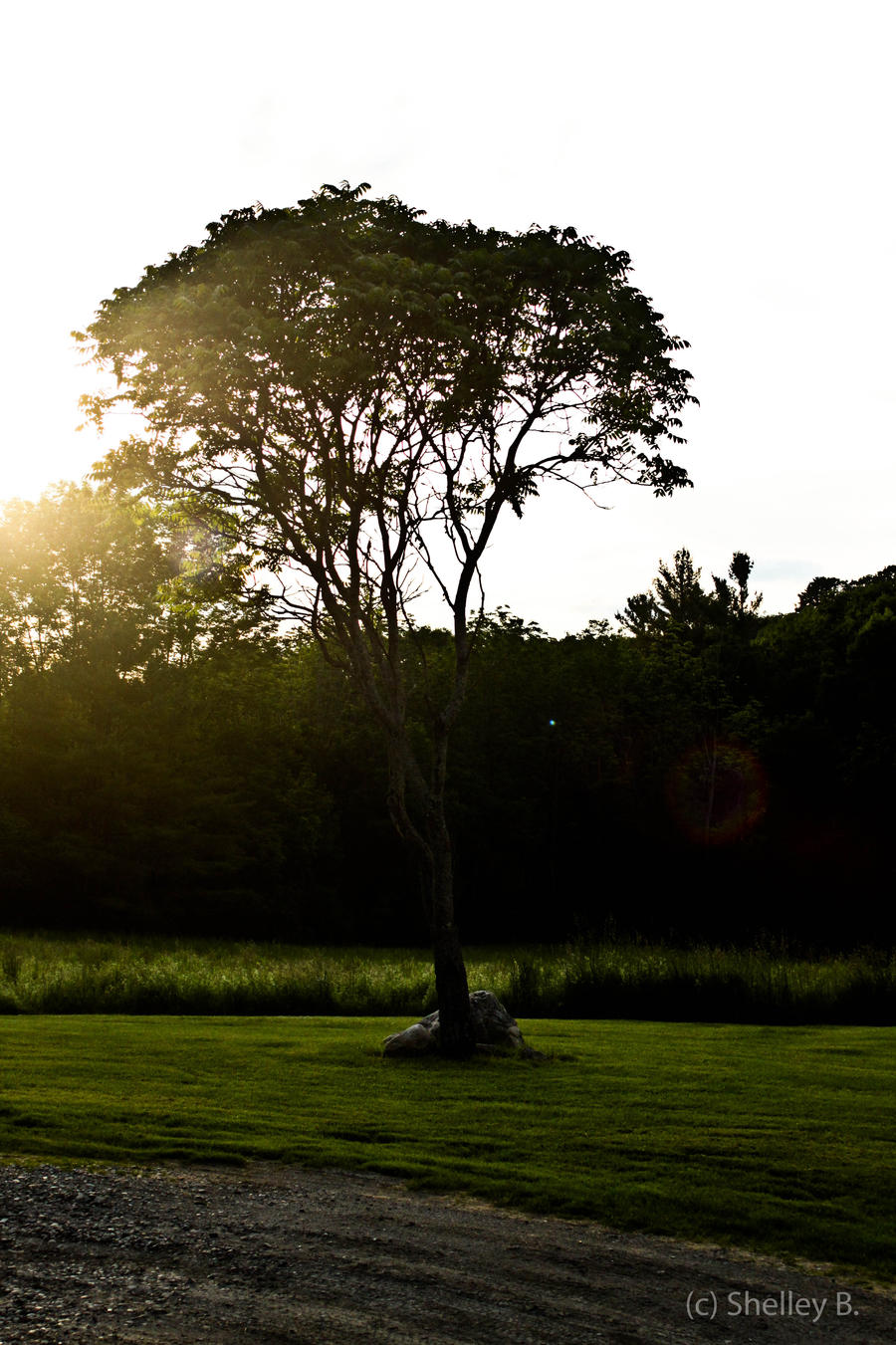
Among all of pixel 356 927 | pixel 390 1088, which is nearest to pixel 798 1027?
pixel 390 1088

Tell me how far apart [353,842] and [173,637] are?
1291 centimetres

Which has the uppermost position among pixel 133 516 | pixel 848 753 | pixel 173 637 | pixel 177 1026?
pixel 173 637

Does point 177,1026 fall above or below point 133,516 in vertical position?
below

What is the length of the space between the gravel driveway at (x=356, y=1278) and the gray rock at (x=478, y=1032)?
5.99m

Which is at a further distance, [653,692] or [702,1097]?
[653,692]

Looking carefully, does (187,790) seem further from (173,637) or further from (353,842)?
(353,842)

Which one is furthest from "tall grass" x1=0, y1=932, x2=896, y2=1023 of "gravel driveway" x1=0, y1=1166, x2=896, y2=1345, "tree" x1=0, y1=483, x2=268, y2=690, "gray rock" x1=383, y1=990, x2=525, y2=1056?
"tree" x1=0, y1=483, x2=268, y2=690

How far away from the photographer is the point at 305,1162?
7801mm

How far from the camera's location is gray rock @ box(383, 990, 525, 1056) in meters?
12.9

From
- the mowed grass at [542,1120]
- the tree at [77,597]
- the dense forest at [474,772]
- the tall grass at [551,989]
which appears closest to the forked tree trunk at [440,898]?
the mowed grass at [542,1120]

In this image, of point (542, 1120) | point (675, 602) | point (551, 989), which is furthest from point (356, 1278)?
point (675, 602)

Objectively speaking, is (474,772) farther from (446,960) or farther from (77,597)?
(446,960)

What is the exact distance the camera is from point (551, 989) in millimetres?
20734

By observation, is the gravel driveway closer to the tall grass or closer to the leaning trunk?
the leaning trunk
